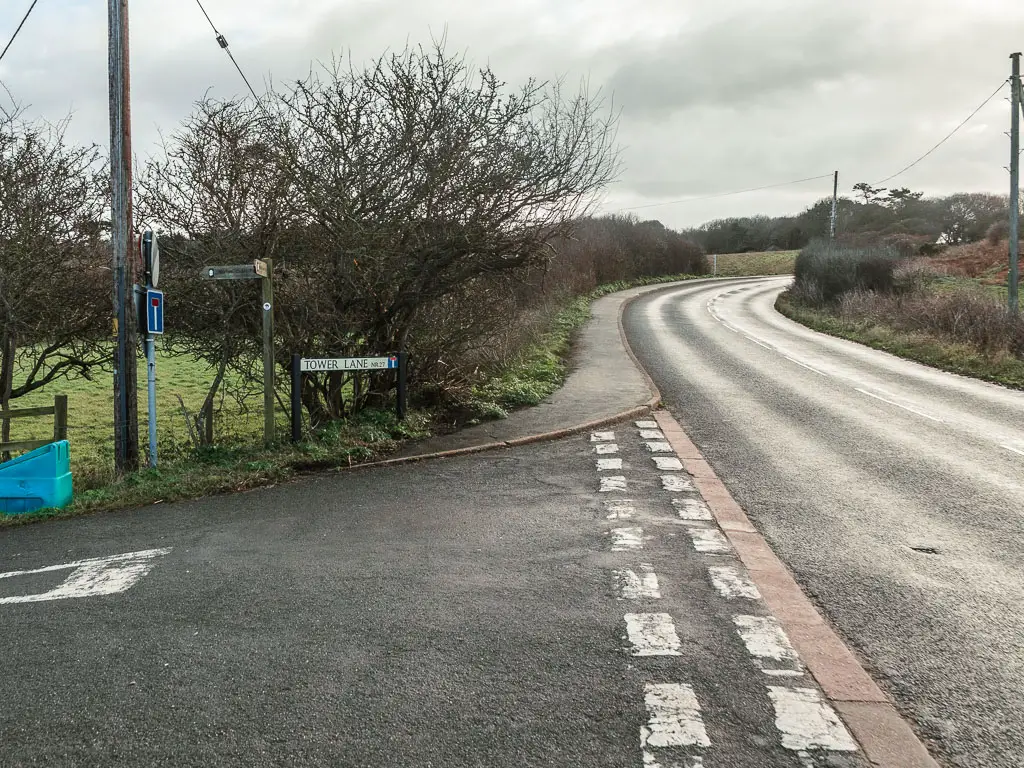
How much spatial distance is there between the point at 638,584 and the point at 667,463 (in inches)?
148

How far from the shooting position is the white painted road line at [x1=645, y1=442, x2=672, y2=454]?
8930mm

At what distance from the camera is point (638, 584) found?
4.66m

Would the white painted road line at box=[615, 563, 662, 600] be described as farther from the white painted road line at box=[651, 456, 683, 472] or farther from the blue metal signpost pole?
the blue metal signpost pole

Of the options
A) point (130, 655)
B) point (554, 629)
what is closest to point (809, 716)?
point (554, 629)

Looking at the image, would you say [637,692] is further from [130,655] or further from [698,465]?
[698,465]

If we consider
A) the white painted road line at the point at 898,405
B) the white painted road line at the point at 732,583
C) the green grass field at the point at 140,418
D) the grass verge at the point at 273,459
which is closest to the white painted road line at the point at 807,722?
the white painted road line at the point at 732,583

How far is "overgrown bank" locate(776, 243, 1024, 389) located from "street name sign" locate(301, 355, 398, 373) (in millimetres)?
12131

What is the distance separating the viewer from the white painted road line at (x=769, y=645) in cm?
358

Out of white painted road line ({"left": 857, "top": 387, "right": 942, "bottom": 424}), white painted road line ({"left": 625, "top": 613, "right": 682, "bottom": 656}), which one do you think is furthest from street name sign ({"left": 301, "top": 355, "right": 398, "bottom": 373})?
white painted road line ({"left": 857, "top": 387, "right": 942, "bottom": 424})

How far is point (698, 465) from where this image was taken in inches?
324

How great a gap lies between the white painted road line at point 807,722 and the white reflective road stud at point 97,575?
12.7 feet

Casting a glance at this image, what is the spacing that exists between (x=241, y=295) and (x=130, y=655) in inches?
276

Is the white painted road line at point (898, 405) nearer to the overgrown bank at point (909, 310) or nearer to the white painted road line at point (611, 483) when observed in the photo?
the overgrown bank at point (909, 310)

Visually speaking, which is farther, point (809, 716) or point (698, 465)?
point (698, 465)
